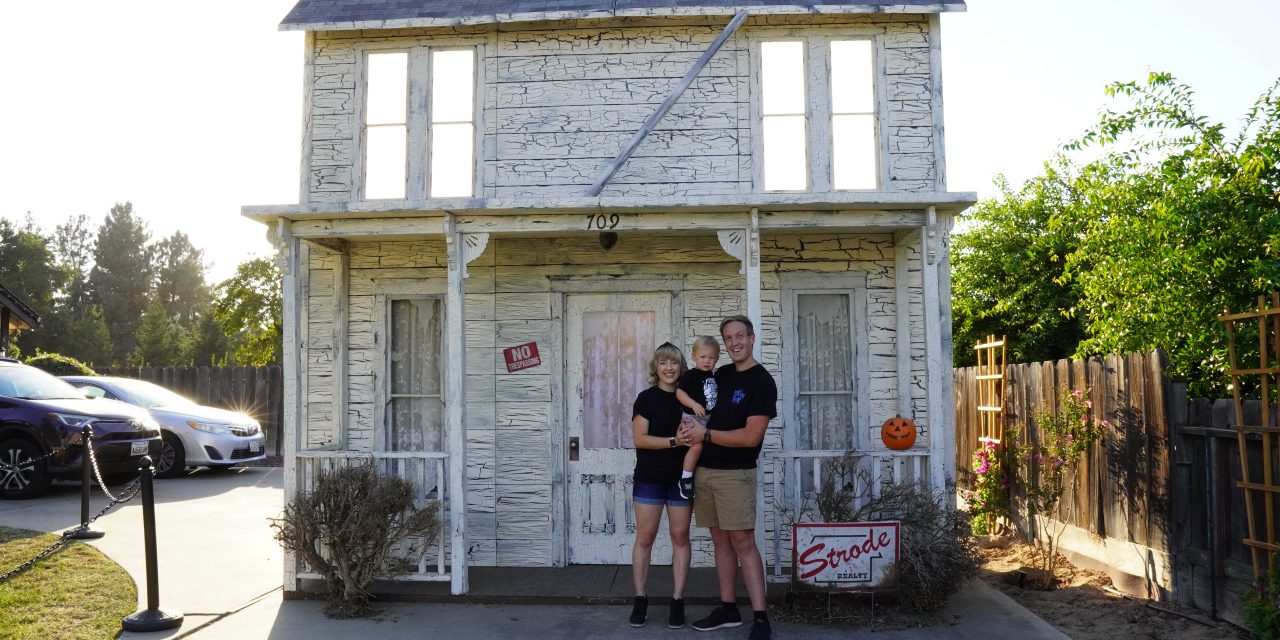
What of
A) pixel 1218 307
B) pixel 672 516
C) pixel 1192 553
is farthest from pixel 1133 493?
pixel 672 516

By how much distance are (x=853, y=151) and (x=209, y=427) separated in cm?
1066

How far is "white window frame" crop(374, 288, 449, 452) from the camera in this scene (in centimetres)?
788

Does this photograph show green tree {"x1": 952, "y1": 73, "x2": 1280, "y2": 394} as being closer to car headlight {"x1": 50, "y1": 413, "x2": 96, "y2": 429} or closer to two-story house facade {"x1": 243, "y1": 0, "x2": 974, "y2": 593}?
two-story house facade {"x1": 243, "y1": 0, "x2": 974, "y2": 593}

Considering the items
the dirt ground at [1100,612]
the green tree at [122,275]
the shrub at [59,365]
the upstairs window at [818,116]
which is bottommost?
the dirt ground at [1100,612]

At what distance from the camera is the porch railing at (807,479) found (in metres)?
6.65

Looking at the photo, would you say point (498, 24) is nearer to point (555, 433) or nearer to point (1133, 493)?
point (555, 433)

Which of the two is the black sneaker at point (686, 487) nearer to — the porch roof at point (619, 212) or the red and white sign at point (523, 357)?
the porch roof at point (619, 212)

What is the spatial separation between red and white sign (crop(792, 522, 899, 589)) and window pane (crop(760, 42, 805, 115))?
3.59 metres

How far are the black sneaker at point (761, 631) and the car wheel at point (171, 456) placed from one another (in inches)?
440

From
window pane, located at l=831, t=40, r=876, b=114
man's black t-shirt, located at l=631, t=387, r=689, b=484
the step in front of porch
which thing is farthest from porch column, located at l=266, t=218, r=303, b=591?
window pane, located at l=831, t=40, r=876, b=114

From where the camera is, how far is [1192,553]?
6348 millimetres

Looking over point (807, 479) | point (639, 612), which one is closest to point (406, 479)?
point (639, 612)

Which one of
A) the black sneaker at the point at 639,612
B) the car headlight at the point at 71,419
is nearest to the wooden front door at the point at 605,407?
the black sneaker at the point at 639,612

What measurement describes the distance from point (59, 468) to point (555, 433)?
7111 millimetres
